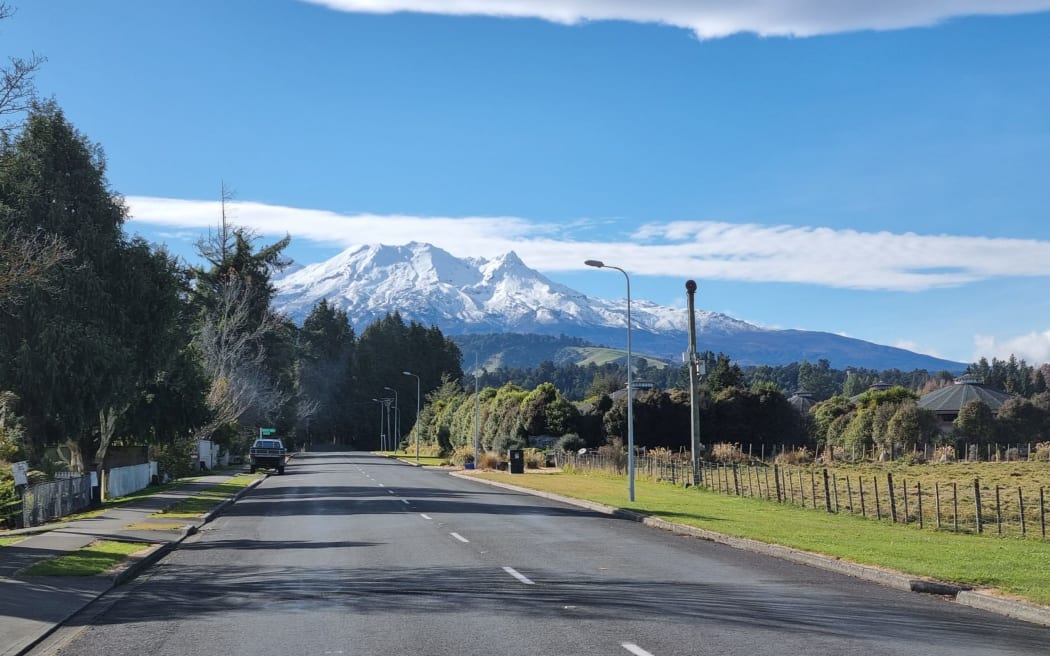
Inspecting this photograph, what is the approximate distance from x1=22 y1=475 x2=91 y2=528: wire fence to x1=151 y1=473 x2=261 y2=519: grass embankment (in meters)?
2.75

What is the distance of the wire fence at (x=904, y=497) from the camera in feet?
83.6

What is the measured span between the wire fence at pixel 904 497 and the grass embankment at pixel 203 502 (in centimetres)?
1744

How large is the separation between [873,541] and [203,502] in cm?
2032

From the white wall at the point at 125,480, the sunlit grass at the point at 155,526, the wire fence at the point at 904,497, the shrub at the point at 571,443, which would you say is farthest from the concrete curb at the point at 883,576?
the shrub at the point at 571,443

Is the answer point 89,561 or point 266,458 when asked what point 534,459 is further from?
point 89,561

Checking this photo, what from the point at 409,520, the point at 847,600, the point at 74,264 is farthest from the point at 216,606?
the point at 74,264

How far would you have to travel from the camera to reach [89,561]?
1572 centimetres

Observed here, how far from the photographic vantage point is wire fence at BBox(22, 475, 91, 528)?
24672 millimetres

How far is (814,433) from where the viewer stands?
88688 millimetres

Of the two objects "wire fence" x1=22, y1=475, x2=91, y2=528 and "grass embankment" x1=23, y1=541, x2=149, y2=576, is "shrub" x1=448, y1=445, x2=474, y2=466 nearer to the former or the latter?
"wire fence" x1=22, y1=475, x2=91, y2=528

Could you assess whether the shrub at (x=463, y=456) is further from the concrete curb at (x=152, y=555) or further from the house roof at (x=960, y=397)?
the concrete curb at (x=152, y=555)

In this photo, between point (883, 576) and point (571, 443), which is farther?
point (571, 443)

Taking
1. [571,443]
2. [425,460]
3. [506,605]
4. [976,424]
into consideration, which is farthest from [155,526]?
[425,460]

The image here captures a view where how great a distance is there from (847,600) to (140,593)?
29.6 feet
